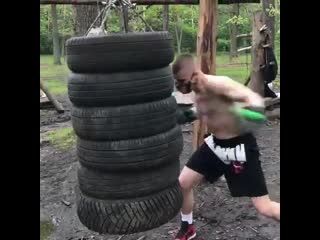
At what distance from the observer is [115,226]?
3111 mm

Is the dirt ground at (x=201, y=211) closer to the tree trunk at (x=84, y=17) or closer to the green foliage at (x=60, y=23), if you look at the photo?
the tree trunk at (x=84, y=17)

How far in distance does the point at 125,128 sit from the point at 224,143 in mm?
930

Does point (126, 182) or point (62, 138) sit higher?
point (126, 182)

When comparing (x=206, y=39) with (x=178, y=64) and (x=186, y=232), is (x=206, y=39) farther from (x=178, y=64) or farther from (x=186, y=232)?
(x=186, y=232)

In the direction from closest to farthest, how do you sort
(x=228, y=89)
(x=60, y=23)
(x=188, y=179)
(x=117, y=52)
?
(x=117, y=52) < (x=228, y=89) < (x=188, y=179) < (x=60, y=23)

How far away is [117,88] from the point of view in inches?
113

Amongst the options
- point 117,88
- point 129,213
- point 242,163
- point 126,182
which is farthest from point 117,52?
point 242,163

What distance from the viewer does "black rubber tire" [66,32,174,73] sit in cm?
285

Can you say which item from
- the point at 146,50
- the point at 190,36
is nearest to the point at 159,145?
the point at 146,50

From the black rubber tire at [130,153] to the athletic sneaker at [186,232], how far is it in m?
0.99

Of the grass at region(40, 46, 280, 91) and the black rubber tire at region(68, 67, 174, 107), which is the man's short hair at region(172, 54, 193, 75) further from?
the grass at region(40, 46, 280, 91)

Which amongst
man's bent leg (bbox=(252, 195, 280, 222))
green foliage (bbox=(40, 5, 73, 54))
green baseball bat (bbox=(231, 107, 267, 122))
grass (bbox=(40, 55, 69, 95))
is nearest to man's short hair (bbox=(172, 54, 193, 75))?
green baseball bat (bbox=(231, 107, 267, 122))

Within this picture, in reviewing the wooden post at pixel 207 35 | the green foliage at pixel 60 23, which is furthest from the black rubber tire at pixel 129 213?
the green foliage at pixel 60 23
